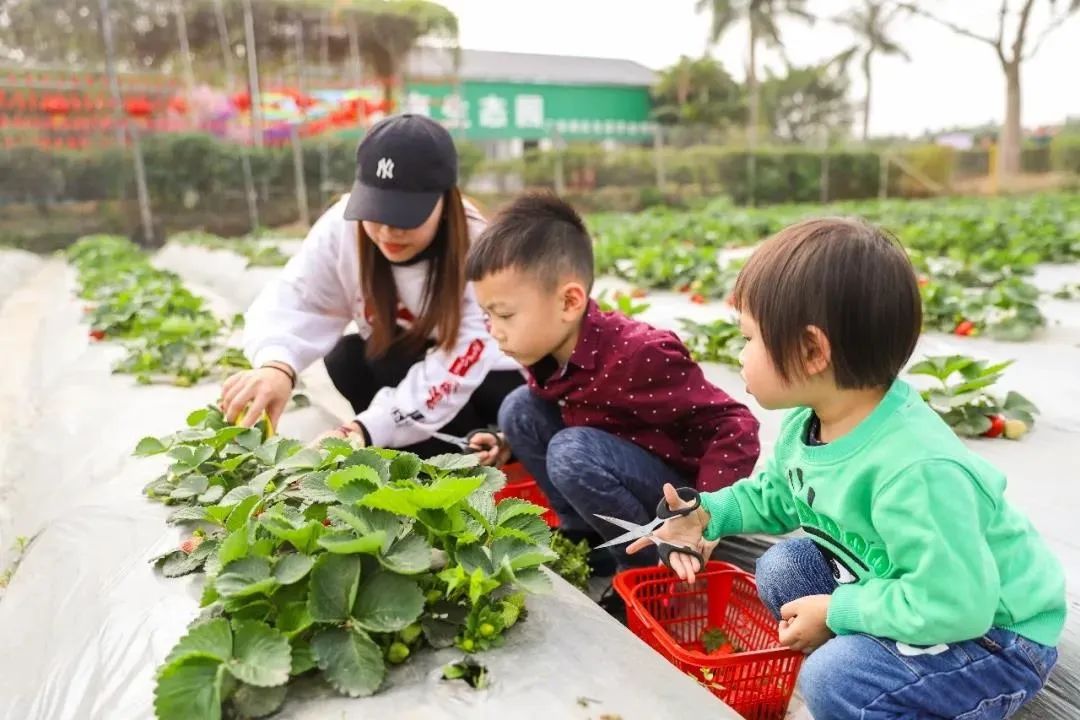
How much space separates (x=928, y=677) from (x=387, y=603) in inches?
30.3

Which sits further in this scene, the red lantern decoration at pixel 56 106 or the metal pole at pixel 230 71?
the metal pole at pixel 230 71

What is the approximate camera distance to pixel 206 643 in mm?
1122

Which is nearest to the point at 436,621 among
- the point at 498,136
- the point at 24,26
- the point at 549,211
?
the point at 549,211

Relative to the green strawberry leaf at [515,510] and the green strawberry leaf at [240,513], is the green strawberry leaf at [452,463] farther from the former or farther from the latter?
the green strawberry leaf at [240,513]

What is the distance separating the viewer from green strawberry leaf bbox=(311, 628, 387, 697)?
1.11 m

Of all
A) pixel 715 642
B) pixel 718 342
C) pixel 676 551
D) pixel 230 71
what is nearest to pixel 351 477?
pixel 676 551

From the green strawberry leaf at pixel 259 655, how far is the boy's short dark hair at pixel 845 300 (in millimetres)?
819

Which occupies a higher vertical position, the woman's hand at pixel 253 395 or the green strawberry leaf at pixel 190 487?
the woman's hand at pixel 253 395

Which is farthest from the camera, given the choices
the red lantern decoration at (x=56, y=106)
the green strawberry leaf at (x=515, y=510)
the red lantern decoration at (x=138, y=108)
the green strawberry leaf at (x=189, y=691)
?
the red lantern decoration at (x=138, y=108)

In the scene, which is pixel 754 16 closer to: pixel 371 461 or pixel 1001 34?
pixel 1001 34

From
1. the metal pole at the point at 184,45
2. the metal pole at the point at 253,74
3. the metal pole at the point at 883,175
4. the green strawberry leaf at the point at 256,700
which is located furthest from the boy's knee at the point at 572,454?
the metal pole at the point at 883,175

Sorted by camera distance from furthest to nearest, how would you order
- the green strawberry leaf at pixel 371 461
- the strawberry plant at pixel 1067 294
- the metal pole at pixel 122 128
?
1. the metal pole at pixel 122 128
2. the strawberry plant at pixel 1067 294
3. the green strawberry leaf at pixel 371 461

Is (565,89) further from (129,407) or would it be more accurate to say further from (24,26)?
(129,407)

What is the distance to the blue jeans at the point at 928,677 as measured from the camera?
4.04ft
